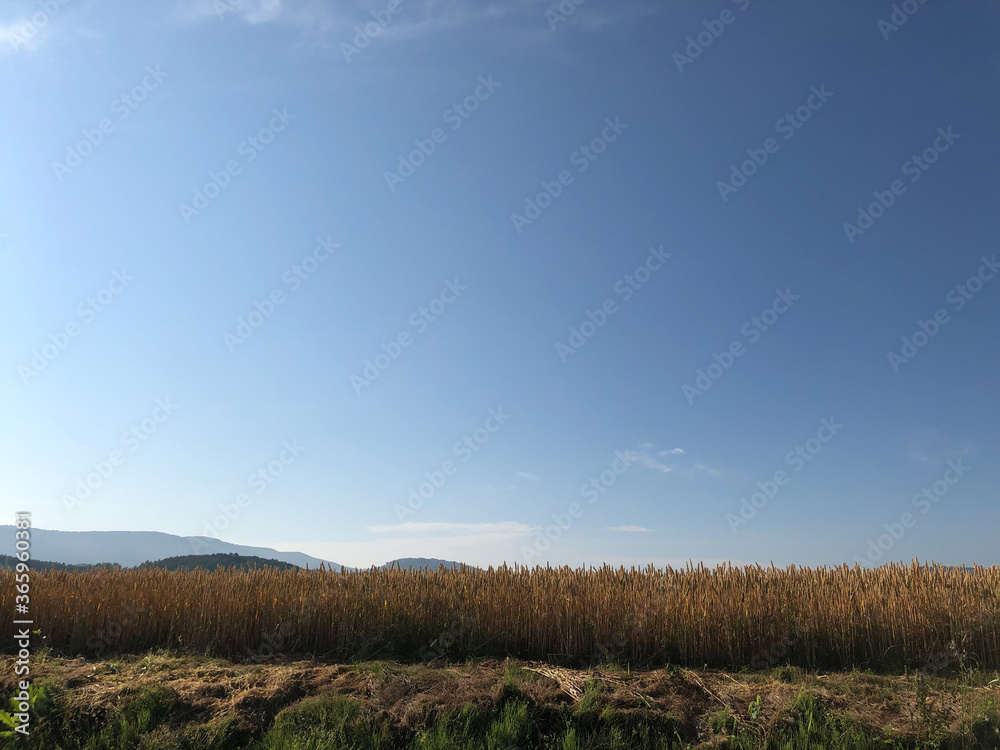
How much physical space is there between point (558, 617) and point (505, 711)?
2978 mm

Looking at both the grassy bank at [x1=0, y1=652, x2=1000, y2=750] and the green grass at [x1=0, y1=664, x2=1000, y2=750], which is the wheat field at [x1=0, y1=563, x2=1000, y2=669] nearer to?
the grassy bank at [x1=0, y1=652, x2=1000, y2=750]

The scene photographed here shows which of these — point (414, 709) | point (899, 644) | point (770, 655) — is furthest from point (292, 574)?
point (899, 644)

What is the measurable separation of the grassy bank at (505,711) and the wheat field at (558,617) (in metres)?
1.16

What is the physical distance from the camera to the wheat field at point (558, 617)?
34.1 feet

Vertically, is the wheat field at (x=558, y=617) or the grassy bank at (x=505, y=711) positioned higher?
the wheat field at (x=558, y=617)

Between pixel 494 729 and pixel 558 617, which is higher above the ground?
pixel 558 617

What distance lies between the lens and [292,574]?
13.4m

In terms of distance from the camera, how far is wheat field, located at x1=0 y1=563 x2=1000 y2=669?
10.4 meters

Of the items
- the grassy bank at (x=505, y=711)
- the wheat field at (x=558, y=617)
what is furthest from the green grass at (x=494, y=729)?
the wheat field at (x=558, y=617)

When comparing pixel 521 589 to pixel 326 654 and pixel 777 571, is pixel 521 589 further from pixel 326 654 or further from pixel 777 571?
pixel 777 571

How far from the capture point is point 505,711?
25.5 ft

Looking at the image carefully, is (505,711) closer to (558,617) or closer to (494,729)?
(494,729)

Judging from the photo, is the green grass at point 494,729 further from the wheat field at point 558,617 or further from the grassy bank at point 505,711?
the wheat field at point 558,617

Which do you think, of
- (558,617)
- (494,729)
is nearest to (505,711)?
(494,729)
